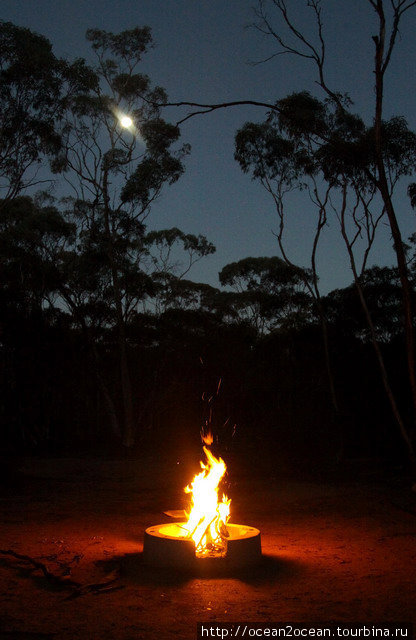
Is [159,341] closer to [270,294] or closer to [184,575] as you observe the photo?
[270,294]

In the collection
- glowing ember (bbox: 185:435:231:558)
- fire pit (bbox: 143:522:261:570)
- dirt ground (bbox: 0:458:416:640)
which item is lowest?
dirt ground (bbox: 0:458:416:640)

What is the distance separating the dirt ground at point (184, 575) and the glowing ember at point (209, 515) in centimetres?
42

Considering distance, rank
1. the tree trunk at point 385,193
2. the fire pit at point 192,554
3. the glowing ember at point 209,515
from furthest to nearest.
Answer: the tree trunk at point 385,193
the glowing ember at point 209,515
the fire pit at point 192,554

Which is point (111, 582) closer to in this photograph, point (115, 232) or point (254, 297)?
point (115, 232)

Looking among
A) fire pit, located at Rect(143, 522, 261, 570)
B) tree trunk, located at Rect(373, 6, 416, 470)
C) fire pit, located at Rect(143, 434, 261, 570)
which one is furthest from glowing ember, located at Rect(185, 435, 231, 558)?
tree trunk, located at Rect(373, 6, 416, 470)

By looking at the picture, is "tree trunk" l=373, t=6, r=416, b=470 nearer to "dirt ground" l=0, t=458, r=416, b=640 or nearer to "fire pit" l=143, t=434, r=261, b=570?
"dirt ground" l=0, t=458, r=416, b=640

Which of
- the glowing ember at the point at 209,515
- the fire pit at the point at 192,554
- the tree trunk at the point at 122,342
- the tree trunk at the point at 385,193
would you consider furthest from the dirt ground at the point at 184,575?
the tree trunk at the point at 122,342

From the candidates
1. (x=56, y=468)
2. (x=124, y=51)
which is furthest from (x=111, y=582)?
(x=124, y=51)

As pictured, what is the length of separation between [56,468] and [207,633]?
13.7m

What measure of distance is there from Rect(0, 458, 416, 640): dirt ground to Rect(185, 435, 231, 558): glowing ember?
0.42m

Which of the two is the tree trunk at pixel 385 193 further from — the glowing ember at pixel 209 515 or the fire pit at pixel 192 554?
the fire pit at pixel 192 554

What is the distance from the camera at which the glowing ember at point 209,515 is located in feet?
19.7

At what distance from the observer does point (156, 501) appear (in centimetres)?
1086

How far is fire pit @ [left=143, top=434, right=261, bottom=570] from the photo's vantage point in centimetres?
575
